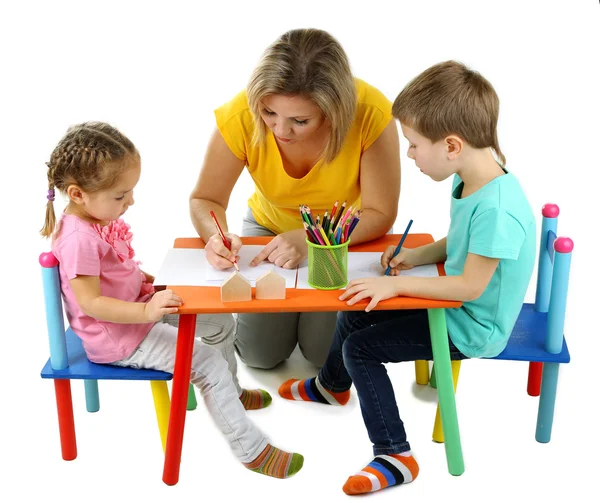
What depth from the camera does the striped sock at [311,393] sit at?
329 centimetres

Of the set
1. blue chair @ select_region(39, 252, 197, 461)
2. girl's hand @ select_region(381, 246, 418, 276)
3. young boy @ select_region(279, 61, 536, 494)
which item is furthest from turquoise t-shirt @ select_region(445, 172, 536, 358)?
blue chair @ select_region(39, 252, 197, 461)

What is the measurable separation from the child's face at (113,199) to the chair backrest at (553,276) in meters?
1.21

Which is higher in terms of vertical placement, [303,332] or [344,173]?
[344,173]

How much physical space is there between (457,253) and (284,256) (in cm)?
50

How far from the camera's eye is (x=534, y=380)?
3.34 meters

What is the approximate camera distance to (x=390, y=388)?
291 cm

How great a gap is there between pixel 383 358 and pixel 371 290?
326 mm

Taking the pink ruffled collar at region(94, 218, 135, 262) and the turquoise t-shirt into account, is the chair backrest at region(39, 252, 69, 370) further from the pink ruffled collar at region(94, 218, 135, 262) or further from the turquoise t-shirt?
the turquoise t-shirt

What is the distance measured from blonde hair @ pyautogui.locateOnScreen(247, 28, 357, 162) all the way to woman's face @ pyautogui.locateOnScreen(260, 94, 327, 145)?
18 mm

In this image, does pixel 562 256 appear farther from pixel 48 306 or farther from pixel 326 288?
pixel 48 306

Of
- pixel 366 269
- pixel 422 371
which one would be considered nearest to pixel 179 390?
pixel 366 269

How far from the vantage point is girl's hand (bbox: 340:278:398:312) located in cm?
264

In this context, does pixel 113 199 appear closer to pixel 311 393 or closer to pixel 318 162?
pixel 318 162

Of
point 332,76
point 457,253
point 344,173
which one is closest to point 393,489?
point 457,253
